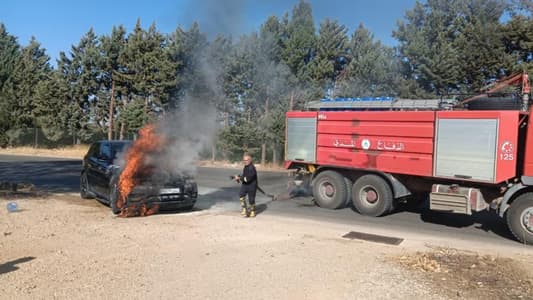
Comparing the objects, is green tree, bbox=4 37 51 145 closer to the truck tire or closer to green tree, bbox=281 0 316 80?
green tree, bbox=281 0 316 80

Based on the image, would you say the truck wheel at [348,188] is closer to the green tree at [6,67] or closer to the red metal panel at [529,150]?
the red metal panel at [529,150]

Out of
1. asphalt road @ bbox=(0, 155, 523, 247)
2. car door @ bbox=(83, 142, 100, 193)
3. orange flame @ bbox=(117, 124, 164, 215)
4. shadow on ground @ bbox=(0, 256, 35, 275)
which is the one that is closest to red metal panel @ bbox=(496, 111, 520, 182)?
asphalt road @ bbox=(0, 155, 523, 247)

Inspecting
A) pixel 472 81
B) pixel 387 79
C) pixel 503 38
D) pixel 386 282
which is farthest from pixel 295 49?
pixel 386 282

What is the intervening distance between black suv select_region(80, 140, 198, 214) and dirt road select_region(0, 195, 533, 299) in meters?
0.93

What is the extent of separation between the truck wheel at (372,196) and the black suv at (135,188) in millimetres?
3948

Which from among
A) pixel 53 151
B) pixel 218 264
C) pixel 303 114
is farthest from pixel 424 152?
pixel 53 151

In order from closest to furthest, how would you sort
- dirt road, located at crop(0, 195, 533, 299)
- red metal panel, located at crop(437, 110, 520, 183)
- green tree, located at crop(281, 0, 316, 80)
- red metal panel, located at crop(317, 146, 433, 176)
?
dirt road, located at crop(0, 195, 533, 299) → red metal panel, located at crop(437, 110, 520, 183) → red metal panel, located at crop(317, 146, 433, 176) → green tree, located at crop(281, 0, 316, 80)

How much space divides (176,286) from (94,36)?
1461 inches

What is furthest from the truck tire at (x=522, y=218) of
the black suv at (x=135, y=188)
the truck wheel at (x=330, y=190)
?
the black suv at (x=135, y=188)

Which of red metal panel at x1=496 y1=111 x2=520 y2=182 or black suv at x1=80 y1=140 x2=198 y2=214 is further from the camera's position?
black suv at x1=80 y1=140 x2=198 y2=214

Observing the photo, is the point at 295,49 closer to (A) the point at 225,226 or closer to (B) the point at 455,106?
(B) the point at 455,106

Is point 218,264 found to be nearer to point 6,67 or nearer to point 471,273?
point 471,273

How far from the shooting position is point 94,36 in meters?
38.0

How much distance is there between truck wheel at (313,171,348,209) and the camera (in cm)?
1156
